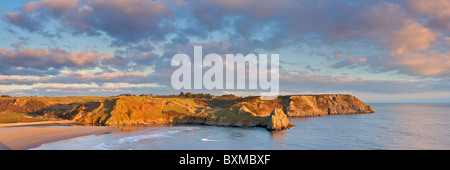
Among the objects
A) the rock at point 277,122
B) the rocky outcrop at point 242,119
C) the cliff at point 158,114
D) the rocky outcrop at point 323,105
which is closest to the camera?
the rock at point 277,122

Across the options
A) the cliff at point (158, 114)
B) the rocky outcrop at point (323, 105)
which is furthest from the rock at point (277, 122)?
the rocky outcrop at point (323, 105)

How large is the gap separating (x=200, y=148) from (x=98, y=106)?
157 feet

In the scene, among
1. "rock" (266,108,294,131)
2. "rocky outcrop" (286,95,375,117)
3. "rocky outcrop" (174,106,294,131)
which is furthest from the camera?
"rocky outcrop" (286,95,375,117)

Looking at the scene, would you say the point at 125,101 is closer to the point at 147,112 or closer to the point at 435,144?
the point at 147,112

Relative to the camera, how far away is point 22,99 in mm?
90750

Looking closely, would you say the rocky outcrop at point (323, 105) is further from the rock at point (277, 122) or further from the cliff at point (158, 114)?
the rock at point (277, 122)

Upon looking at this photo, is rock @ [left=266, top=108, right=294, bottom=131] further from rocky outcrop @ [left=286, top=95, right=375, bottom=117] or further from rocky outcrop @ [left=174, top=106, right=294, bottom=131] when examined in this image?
rocky outcrop @ [left=286, top=95, right=375, bottom=117]

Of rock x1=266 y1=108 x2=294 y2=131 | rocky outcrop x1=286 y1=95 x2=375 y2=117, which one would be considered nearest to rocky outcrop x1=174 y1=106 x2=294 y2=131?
rock x1=266 y1=108 x2=294 y2=131

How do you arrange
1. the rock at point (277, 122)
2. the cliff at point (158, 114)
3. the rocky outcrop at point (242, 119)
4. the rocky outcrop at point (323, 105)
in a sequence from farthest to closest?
the rocky outcrop at point (323, 105), the cliff at point (158, 114), the rocky outcrop at point (242, 119), the rock at point (277, 122)

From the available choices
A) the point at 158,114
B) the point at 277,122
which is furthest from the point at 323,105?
the point at 158,114

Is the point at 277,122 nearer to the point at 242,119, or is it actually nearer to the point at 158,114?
the point at 242,119

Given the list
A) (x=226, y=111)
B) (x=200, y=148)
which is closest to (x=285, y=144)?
(x=200, y=148)

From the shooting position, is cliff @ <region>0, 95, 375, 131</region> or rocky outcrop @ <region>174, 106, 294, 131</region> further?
cliff @ <region>0, 95, 375, 131</region>

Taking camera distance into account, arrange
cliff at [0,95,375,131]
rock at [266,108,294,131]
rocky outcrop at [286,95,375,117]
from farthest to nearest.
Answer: rocky outcrop at [286,95,375,117], cliff at [0,95,375,131], rock at [266,108,294,131]
